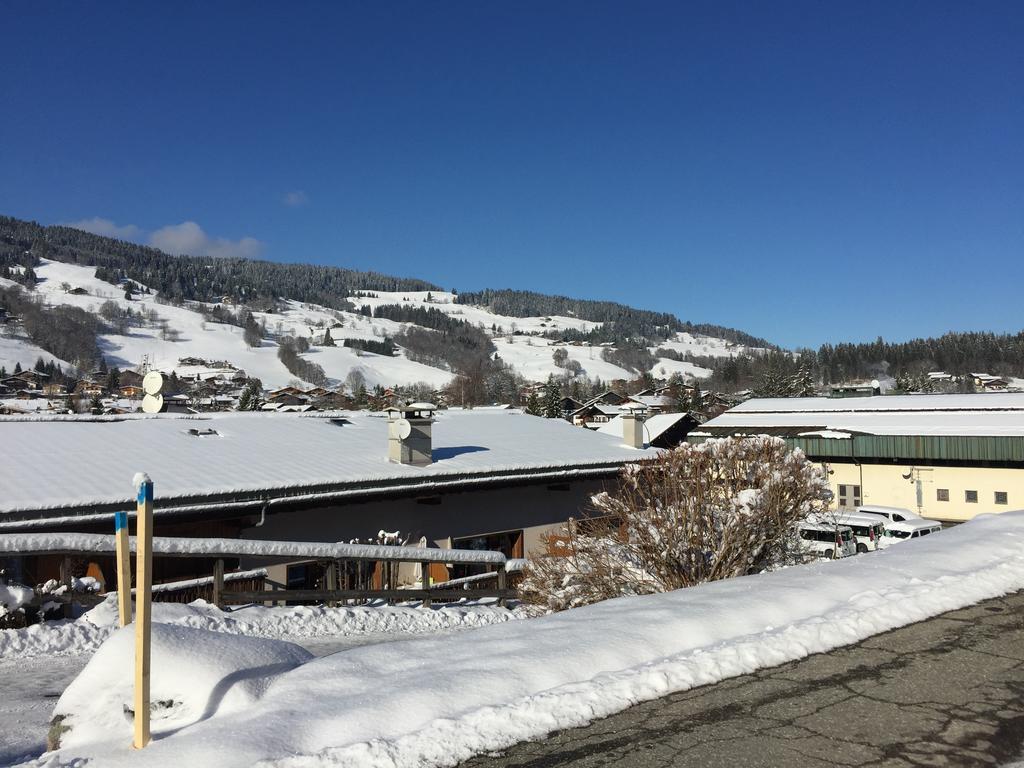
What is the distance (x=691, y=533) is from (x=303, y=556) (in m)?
5.75

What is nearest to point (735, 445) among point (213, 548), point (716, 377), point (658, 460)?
point (658, 460)

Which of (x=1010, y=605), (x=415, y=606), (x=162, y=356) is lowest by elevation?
(x=415, y=606)

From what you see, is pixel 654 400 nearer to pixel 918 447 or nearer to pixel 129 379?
pixel 918 447

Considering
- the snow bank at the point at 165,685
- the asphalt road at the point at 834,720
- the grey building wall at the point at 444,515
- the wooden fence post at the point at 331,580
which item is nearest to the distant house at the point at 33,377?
the grey building wall at the point at 444,515

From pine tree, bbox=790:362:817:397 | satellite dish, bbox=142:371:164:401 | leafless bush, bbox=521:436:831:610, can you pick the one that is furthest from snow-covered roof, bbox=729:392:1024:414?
pine tree, bbox=790:362:817:397

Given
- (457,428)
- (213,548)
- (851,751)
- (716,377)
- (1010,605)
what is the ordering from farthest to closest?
(716,377), (457,428), (213,548), (1010,605), (851,751)

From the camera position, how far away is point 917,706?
16.3 ft

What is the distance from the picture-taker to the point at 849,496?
1300 inches

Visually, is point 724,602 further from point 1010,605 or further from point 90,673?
point 90,673

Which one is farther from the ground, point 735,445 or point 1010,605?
point 735,445

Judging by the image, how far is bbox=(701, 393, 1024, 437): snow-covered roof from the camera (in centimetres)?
3262

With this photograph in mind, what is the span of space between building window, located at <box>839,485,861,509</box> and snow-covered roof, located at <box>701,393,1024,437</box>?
2.53 metres

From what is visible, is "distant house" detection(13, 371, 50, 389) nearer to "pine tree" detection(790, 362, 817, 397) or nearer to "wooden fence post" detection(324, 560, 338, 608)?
"pine tree" detection(790, 362, 817, 397)

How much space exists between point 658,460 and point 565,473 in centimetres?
538
